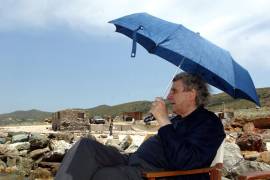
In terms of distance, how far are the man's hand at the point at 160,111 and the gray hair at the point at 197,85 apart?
0.97 feet

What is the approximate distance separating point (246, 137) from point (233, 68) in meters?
9.79

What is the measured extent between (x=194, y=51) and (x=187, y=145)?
786mm

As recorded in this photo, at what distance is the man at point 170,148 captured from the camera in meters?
4.01

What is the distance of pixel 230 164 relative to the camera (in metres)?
10.1

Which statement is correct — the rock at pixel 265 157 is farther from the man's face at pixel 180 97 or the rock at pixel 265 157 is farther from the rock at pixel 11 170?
the man's face at pixel 180 97

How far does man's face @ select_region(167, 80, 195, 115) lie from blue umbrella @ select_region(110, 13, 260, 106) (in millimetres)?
247

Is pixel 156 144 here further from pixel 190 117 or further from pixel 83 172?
pixel 83 172

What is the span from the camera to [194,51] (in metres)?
4.38

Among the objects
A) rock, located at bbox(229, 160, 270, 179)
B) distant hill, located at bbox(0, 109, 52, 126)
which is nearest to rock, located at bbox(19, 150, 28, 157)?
rock, located at bbox(229, 160, 270, 179)

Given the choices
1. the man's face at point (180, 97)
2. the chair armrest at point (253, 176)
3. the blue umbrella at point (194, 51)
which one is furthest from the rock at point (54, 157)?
the chair armrest at point (253, 176)

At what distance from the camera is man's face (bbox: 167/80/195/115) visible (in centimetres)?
450

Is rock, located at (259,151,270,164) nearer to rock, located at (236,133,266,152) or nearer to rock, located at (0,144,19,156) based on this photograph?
rock, located at (236,133,266,152)

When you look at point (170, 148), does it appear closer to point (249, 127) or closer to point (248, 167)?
point (248, 167)

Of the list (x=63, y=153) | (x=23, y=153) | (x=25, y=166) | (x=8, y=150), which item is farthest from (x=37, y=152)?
(x=63, y=153)
